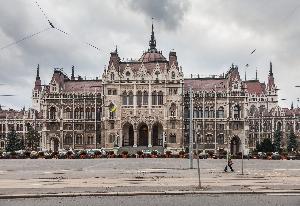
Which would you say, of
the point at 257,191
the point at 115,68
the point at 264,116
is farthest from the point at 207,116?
the point at 257,191

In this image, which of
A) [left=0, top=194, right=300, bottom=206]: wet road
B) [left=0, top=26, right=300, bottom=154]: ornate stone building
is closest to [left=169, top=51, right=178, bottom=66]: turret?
[left=0, top=26, right=300, bottom=154]: ornate stone building

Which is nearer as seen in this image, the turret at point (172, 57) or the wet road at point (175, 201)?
the wet road at point (175, 201)

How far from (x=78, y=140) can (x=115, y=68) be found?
1499 centimetres

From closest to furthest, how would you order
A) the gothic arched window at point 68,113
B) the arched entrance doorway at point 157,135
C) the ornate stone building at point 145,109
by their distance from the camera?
the ornate stone building at point 145,109, the arched entrance doorway at point 157,135, the gothic arched window at point 68,113

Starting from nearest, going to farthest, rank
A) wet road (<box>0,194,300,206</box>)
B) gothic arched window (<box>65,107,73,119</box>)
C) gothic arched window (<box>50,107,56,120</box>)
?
1. wet road (<box>0,194,300,206</box>)
2. gothic arched window (<box>65,107,73,119</box>)
3. gothic arched window (<box>50,107,56,120</box>)

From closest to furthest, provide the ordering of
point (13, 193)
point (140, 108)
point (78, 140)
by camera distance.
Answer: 1. point (13, 193)
2. point (140, 108)
3. point (78, 140)

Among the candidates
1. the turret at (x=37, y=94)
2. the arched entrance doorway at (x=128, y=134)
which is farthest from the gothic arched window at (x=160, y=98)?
the turret at (x=37, y=94)

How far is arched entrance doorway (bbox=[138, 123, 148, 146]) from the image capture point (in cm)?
8444

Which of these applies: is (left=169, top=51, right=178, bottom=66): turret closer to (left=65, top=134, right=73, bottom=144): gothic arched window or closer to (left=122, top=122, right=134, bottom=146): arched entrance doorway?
(left=122, top=122, right=134, bottom=146): arched entrance doorway

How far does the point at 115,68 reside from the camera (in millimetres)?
84938

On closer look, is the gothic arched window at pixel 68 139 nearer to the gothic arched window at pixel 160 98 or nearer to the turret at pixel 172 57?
the gothic arched window at pixel 160 98

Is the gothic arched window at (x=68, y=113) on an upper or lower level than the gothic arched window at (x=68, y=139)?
upper

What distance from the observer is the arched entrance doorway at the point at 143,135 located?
84444 mm

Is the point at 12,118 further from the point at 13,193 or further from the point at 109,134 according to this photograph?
the point at 13,193
